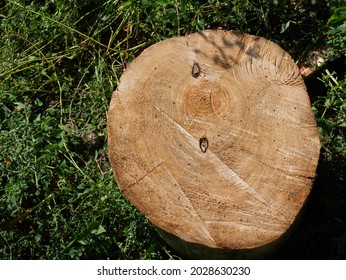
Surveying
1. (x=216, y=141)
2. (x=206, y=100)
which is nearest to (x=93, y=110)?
(x=206, y=100)

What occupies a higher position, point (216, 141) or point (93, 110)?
point (216, 141)

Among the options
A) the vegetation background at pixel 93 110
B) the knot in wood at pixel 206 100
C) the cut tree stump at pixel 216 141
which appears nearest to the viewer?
the cut tree stump at pixel 216 141

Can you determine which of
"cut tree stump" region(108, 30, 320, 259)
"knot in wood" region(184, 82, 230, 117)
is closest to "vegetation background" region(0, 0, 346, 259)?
"cut tree stump" region(108, 30, 320, 259)

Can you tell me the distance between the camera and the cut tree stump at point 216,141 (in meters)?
2.90

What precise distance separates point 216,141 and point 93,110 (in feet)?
4.62

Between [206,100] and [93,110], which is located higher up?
[206,100]

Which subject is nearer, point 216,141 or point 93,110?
point 216,141

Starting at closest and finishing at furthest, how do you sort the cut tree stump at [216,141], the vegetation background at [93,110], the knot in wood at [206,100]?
the cut tree stump at [216,141], the knot in wood at [206,100], the vegetation background at [93,110]

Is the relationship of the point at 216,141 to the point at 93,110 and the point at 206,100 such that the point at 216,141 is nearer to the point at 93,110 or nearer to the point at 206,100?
the point at 206,100

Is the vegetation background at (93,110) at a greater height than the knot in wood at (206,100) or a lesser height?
lesser

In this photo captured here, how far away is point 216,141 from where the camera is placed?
3002 mm

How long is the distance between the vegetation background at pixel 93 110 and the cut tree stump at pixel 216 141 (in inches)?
21.7

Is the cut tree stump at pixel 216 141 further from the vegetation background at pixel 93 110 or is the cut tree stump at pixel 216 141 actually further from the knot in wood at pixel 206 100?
the vegetation background at pixel 93 110

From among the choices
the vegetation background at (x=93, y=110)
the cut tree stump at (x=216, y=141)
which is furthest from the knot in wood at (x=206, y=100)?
the vegetation background at (x=93, y=110)
